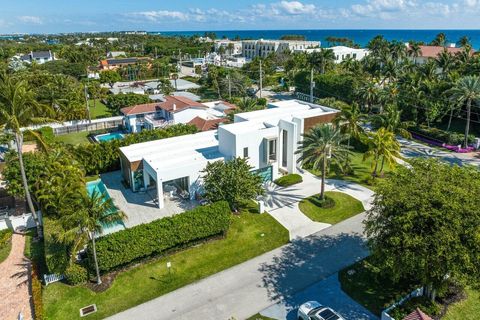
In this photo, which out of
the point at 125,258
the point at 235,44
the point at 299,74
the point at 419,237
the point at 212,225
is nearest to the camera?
the point at 419,237

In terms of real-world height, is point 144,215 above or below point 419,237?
below

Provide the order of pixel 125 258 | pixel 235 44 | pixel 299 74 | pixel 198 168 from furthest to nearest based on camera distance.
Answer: pixel 235 44, pixel 299 74, pixel 198 168, pixel 125 258

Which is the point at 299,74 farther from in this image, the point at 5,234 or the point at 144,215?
the point at 5,234

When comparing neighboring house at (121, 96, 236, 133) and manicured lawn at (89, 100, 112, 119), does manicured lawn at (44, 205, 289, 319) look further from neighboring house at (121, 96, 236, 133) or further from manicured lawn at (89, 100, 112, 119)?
manicured lawn at (89, 100, 112, 119)

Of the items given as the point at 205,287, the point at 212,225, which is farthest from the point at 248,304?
the point at 212,225

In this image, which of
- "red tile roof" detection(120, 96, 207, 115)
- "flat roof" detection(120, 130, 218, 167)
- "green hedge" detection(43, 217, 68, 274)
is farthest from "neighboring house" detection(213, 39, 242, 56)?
"green hedge" detection(43, 217, 68, 274)

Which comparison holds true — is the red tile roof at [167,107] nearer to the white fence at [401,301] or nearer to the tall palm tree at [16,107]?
the tall palm tree at [16,107]

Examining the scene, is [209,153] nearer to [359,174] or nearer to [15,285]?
[359,174]
